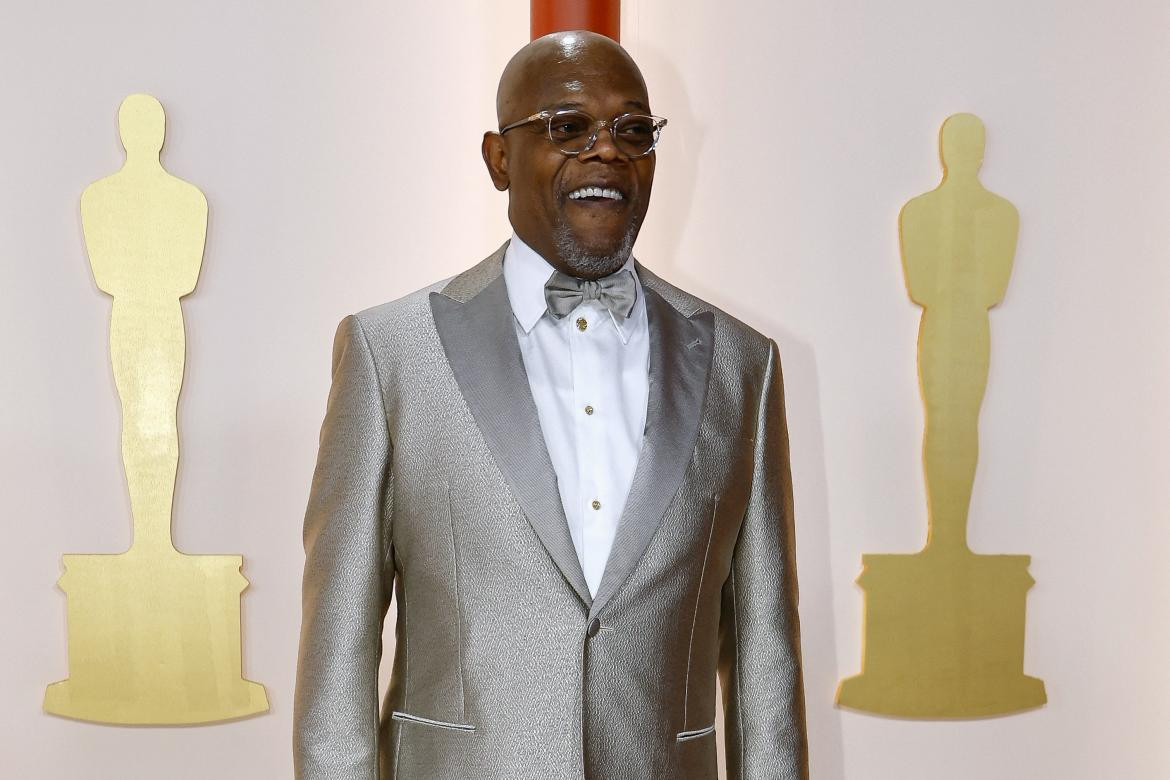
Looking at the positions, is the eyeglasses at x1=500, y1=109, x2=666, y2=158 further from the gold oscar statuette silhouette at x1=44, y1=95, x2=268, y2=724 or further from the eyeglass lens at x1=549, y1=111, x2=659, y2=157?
the gold oscar statuette silhouette at x1=44, y1=95, x2=268, y2=724

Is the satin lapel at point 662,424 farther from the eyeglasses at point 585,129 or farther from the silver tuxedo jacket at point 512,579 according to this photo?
the eyeglasses at point 585,129

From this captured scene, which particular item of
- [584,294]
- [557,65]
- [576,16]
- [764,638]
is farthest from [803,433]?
[557,65]

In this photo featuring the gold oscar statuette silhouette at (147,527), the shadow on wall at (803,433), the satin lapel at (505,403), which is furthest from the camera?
the shadow on wall at (803,433)

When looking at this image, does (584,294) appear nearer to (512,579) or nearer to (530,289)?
(530,289)

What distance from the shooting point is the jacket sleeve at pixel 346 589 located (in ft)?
5.42

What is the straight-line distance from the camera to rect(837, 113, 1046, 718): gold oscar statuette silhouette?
292cm

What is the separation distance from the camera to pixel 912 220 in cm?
292

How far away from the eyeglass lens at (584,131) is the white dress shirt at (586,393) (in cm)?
16

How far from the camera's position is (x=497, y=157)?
184cm

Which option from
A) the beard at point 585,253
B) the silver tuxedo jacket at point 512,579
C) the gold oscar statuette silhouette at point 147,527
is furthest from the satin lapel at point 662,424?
the gold oscar statuette silhouette at point 147,527

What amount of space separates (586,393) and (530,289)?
0.55 feet

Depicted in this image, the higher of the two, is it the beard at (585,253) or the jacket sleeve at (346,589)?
the beard at (585,253)

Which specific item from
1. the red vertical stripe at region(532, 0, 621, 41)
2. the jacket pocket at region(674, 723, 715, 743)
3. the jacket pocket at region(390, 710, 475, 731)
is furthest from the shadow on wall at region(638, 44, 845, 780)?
the jacket pocket at region(390, 710, 475, 731)

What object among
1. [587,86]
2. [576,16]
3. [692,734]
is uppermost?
[576,16]
